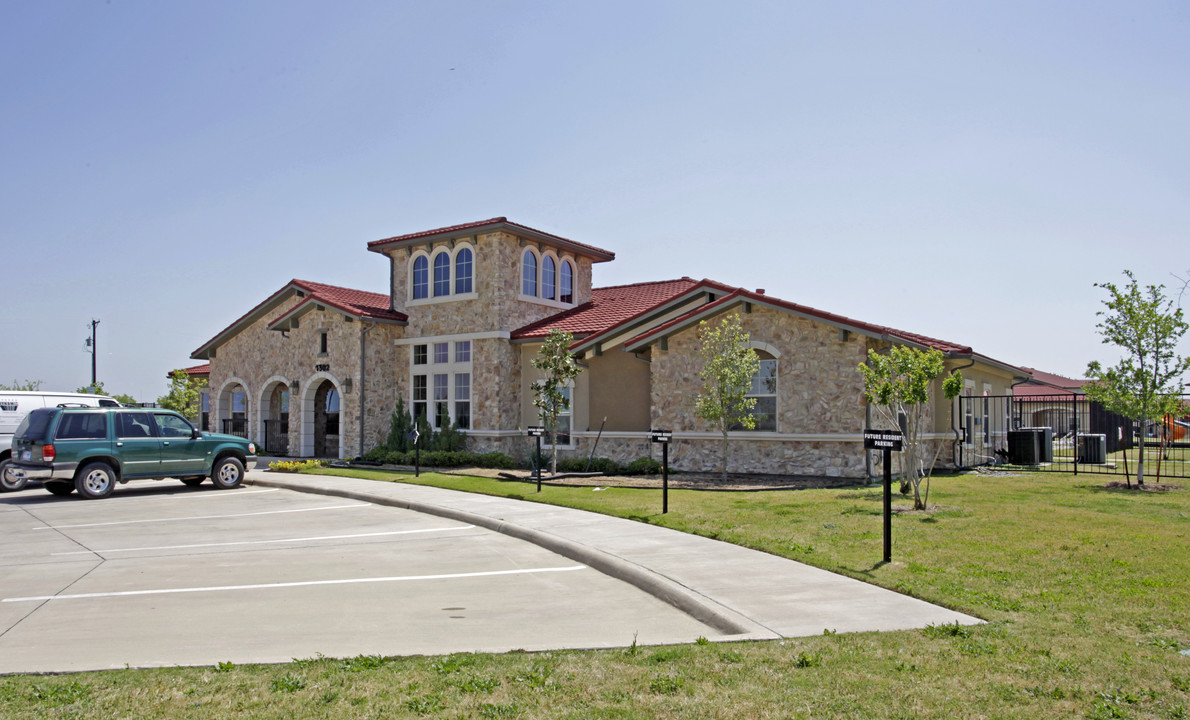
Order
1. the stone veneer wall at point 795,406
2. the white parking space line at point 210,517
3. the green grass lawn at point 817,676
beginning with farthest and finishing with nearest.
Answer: the stone veneer wall at point 795,406 → the white parking space line at point 210,517 → the green grass lawn at point 817,676

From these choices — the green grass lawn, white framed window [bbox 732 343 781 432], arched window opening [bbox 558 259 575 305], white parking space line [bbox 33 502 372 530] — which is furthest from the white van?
the green grass lawn

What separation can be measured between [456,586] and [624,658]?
3132 millimetres

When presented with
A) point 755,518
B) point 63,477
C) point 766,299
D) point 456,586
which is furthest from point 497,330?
point 456,586

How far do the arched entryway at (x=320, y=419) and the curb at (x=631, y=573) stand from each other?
13014 mm

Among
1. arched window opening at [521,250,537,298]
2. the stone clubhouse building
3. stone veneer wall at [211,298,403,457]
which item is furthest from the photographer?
stone veneer wall at [211,298,403,457]

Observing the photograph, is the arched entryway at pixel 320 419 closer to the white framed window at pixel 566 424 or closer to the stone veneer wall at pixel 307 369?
the stone veneer wall at pixel 307 369

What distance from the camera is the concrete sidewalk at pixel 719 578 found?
664 centimetres

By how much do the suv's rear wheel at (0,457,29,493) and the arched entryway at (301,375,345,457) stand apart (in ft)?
30.7

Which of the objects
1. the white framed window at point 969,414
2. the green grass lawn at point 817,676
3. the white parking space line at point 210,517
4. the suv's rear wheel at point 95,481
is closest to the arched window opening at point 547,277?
the white parking space line at point 210,517

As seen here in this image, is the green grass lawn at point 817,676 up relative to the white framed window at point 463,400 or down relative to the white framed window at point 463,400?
down

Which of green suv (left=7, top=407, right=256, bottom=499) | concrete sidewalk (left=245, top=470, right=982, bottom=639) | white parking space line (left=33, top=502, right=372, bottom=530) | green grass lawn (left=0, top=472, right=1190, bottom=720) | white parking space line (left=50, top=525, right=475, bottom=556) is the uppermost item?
green suv (left=7, top=407, right=256, bottom=499)

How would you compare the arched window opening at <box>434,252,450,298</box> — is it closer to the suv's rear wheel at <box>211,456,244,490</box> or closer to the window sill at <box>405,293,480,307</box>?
the window sill at <box>405,293,480,307</box>

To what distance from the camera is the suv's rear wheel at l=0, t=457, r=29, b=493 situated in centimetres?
1820

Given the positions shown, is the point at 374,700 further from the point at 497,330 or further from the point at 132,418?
the point at 497,330
